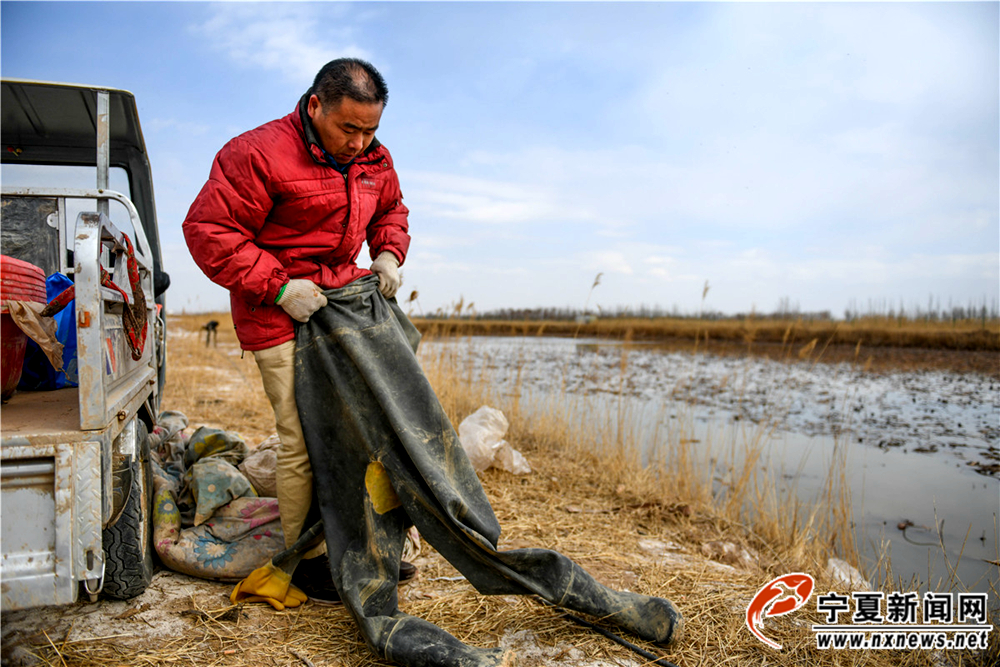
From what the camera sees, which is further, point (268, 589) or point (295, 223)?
point (268, 589)

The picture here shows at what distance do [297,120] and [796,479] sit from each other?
4.57m

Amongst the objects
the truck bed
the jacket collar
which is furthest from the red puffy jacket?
the truck bed

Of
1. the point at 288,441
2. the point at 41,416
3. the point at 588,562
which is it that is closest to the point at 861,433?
the point at 588,562

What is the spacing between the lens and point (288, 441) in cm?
227

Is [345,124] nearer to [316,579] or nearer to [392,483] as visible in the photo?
[392,483]

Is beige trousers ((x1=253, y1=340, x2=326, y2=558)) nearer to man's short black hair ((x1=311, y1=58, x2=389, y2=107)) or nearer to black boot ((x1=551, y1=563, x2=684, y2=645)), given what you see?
man's short black hair ((x1=311, y1=58, x2=389, y2=107))

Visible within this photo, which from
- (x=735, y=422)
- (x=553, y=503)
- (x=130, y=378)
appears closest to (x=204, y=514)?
(x=130, y=378)

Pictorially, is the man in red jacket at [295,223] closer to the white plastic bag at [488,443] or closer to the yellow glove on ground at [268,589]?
the yellow glove on ground at [268,589]

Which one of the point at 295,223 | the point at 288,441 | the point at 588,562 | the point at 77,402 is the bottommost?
the point at 588,562

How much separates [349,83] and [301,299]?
0.77m

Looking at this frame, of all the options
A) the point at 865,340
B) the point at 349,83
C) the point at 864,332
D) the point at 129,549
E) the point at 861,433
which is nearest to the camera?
the point at 349,83

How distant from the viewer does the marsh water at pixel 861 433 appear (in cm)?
383

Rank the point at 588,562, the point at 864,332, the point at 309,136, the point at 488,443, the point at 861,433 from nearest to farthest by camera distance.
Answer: the point at 309,136
the point at 588,562
the point at 488,443
the point at 861,433
the point at 864,332

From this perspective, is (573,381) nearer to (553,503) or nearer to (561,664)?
(553,503)
